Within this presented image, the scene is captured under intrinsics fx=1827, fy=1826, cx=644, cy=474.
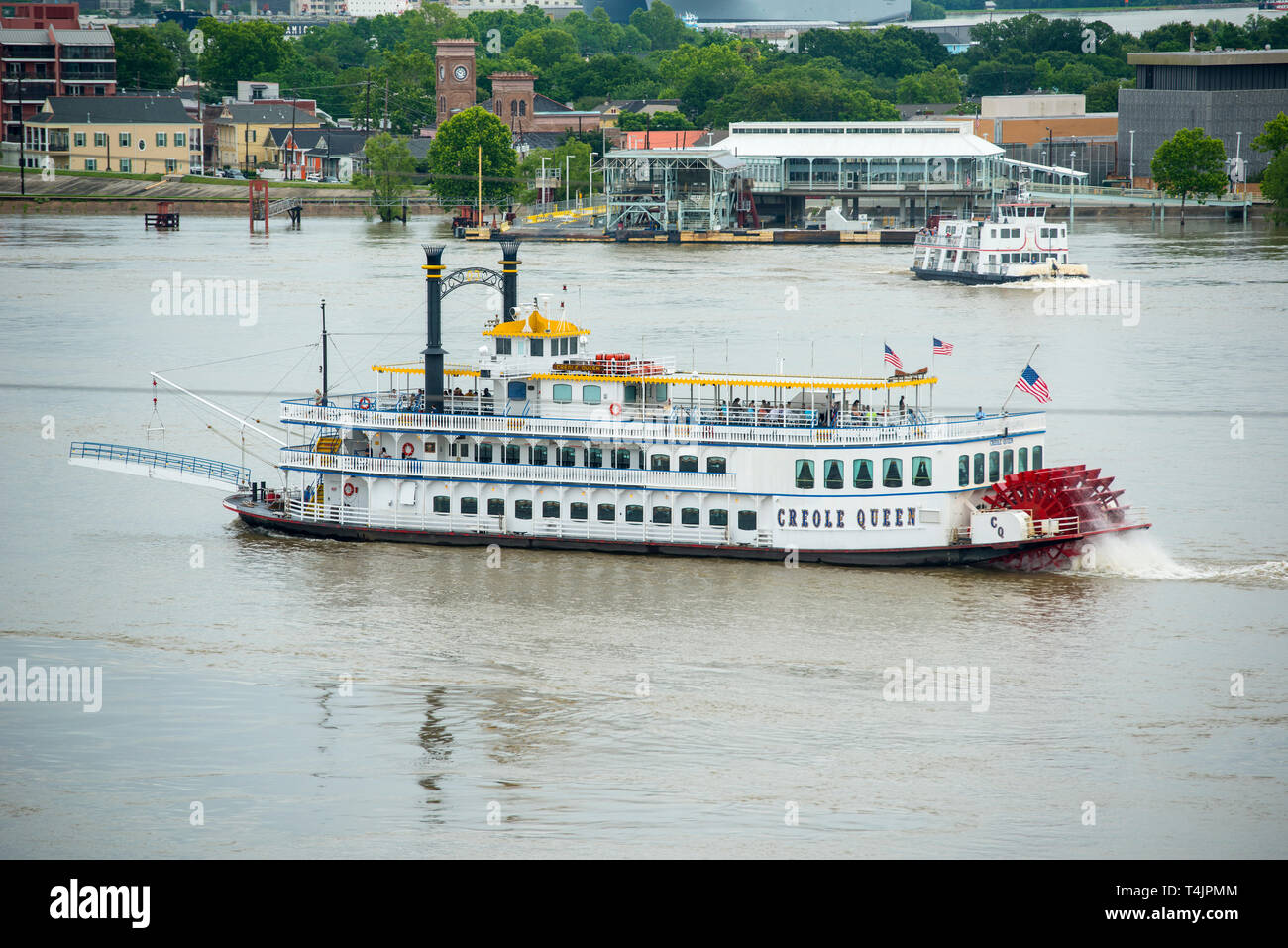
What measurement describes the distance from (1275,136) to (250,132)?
96877 mm

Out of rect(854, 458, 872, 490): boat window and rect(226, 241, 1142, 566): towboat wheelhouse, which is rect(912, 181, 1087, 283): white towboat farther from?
rect(854, 458, 872, 490): boat window

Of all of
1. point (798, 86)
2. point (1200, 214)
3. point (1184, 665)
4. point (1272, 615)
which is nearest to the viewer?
point (1184, 665)

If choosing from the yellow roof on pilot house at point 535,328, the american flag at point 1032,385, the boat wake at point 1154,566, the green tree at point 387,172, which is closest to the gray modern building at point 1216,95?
the green tree at point 387,172

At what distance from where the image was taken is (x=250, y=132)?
182m

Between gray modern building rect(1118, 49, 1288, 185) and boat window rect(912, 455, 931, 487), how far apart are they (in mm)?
128305

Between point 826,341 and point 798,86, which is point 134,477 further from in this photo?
point 798,86

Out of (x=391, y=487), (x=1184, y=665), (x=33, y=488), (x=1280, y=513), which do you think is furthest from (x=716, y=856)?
(x=33, y=488)

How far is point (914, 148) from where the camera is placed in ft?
492

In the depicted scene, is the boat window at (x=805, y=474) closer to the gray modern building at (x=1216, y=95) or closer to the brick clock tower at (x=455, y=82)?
the gray modern building at (x=1216, y=95)

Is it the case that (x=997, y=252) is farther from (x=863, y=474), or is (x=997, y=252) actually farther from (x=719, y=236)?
(x=863, y=474)

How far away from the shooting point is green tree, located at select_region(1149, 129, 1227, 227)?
476 feet

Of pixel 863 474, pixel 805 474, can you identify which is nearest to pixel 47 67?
pixel 805 474

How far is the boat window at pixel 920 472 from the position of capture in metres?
38.9

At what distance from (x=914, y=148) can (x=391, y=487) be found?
115 m
